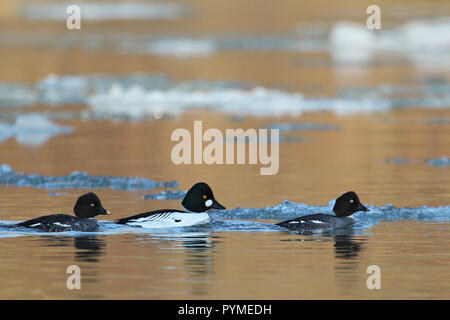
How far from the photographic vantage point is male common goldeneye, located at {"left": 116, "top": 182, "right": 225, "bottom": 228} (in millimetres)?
13445

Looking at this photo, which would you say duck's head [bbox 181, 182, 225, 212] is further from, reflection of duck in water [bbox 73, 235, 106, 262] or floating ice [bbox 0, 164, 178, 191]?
floating ice [bbox 0, 164, 178, 191]

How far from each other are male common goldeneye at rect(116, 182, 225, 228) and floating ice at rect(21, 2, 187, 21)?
194 ft

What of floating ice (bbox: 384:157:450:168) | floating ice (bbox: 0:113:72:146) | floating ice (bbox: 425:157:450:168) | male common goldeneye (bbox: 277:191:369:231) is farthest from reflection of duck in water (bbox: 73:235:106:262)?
floating ice (bbox: 0:113:72:146)

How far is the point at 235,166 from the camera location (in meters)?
19.7

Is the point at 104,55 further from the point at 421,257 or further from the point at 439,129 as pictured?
the point at 421,257

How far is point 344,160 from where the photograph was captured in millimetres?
20078

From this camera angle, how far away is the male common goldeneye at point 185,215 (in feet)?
44.1

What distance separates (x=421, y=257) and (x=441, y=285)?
1.32 metres

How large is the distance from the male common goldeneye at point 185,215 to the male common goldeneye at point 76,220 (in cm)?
33

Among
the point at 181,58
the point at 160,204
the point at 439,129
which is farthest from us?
the point at 181,58

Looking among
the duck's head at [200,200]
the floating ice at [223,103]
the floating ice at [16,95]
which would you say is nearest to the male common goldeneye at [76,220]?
the duck's head at [200,200]

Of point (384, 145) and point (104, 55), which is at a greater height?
point (104, 55)
